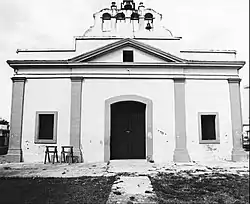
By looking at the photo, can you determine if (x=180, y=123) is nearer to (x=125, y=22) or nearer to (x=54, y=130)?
(x=54, y=130)

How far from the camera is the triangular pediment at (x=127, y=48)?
9.77m

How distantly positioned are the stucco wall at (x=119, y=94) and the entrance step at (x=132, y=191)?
3403 mm

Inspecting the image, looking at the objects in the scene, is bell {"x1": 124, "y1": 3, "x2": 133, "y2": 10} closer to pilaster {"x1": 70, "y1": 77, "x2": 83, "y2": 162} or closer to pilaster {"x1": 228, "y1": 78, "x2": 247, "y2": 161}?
pilaster {"x1": 70, "y1": 77, "x2": 83, "y2": 162}

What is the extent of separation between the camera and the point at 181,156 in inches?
364

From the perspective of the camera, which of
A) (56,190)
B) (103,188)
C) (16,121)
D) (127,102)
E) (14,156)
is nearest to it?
(56,190)

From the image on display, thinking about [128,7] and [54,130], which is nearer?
[54,130]

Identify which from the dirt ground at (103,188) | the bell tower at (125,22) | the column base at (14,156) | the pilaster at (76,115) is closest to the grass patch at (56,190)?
the dirt ground at (103,188)

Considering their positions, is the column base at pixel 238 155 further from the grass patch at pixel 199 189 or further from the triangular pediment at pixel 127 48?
the triangular pediment at pixel 127 48

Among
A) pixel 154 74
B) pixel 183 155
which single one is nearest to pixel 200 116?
pixel 183 155

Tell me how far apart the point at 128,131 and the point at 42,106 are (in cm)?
321

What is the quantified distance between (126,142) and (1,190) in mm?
5877

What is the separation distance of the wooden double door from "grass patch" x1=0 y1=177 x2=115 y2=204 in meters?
3.87

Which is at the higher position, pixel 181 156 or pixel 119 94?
pixel 119 94

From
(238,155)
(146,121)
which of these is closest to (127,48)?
(146,121)
